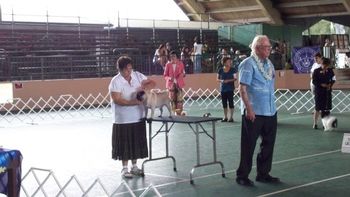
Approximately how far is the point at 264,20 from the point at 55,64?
13.8 metres

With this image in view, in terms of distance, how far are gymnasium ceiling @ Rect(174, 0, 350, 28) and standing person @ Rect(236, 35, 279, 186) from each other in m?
22.1

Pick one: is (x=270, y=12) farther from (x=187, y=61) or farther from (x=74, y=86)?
(x=74, y=86)

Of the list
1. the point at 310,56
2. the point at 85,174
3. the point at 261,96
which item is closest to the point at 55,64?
the point at 310,56

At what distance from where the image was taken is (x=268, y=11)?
29500mm

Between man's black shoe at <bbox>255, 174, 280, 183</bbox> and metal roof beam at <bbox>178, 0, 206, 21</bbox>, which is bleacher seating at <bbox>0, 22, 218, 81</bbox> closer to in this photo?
metal roof beam at <bbox>178, 0, 206, 21</bbox>

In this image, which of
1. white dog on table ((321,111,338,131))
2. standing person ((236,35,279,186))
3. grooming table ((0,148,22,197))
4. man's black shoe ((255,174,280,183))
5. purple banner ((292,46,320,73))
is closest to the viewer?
grooming table ((0,148,22,197))

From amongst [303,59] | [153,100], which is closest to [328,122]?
[153,100]

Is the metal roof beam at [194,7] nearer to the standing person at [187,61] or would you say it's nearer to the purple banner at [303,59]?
the purple banner at [303,59]

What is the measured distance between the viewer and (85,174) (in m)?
7.49

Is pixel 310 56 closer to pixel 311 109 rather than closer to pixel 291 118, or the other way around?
pixel 311 109

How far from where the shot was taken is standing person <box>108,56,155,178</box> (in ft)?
23.3

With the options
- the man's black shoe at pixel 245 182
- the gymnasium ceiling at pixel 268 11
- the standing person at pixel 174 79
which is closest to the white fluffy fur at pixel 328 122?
the standing person at pixel 174 79

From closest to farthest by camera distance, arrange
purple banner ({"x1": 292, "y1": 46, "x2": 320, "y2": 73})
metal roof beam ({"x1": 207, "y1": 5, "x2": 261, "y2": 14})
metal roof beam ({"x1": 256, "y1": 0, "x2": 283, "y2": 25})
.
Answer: purple banner ({"x1": 292, "y1": 46, "x2": 320, "y2": 73}), metal roof beam ({"x1": 256, "y1": 0, "x2": 283, "y2": 25}), metal roof beam ({"x1": 207, "y1": 5, "x2": 261, "y2": 14})

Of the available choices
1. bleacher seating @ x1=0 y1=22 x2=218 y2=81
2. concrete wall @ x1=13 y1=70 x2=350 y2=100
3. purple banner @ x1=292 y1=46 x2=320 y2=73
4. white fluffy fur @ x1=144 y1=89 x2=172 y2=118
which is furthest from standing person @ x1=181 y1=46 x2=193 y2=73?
white fluffy fur @ x1=144 y1=89 x2=172 y2=118
